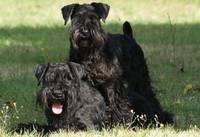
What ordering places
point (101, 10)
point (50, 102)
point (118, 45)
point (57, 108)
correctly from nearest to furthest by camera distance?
point (50, 102) → point (57, 108) → point (101, 10) → point (118, 45)

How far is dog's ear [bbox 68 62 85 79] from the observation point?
36.1 ft

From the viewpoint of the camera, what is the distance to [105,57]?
12125 millimetres

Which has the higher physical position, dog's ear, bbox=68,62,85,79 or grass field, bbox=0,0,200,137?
dog's ear, bbox=68,62,85,79

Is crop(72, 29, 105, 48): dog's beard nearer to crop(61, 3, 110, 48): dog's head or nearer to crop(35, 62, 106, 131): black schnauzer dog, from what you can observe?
crop(61, 3, 110, 48): dog's head

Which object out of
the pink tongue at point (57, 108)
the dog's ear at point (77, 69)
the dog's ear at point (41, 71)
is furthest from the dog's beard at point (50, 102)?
the dog's ear at point (77, 69)

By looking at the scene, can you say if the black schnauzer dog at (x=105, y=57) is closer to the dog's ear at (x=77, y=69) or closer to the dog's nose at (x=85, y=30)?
the dog's nose at (x=85, y=30)

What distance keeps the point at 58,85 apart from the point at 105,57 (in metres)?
1.63

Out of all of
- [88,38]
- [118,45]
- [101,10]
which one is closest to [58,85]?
[88,38]

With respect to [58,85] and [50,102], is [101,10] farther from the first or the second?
[50,102]

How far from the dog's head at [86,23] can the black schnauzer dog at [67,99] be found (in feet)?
1.46

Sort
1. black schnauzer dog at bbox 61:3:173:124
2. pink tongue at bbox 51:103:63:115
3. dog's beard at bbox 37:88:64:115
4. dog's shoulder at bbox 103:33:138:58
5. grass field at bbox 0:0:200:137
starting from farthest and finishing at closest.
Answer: grass field at bbox 0:0:200:137, dog's shoulder at bbox 103:33:138:58, black schnauzer dog at bbox 61:3:173:124, pink tongue at bbox 51:103:63:115, dog's beard at bbox 37:88:64:115

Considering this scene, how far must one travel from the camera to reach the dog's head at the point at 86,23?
449 inches

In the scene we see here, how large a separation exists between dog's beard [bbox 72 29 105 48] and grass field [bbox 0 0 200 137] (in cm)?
137

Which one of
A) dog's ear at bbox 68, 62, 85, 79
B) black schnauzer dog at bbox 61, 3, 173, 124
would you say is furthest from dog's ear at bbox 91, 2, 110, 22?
dog's ear at bbox 68, 62, 85, 79
